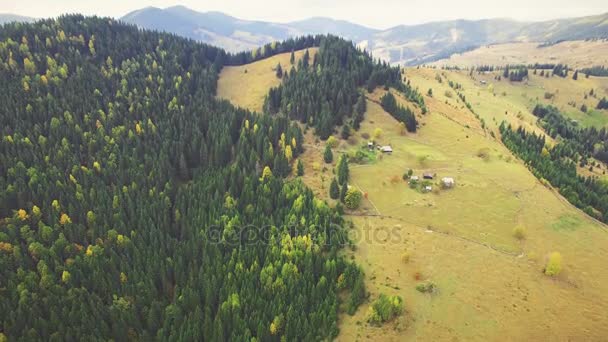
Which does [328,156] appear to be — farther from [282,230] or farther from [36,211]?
[36,211]

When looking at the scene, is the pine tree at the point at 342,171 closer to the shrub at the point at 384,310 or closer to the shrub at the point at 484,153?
the shrub at the point at 384,310

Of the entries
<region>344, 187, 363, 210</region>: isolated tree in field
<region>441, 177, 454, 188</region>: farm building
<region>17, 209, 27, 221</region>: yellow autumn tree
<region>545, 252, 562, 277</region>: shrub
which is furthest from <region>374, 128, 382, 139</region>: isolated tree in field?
<region>17, 209, 27, 221</region>: yellow autumn tree

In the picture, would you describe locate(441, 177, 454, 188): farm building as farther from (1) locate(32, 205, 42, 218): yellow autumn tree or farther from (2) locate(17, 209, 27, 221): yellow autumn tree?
(2) locate(17, 209, 27, 221): yellow autumn tree

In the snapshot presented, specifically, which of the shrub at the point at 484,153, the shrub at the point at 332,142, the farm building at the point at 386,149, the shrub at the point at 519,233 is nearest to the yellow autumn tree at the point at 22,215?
the shrub at the point at 332,142

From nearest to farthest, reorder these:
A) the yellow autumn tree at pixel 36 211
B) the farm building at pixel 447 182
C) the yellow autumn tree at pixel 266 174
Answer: the yellow autumn tree at pixel 36 211
the farm building at pixel 447 182
the yellow autumn tree at pixel 266 174

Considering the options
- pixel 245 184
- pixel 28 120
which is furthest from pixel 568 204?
pixel 28 120

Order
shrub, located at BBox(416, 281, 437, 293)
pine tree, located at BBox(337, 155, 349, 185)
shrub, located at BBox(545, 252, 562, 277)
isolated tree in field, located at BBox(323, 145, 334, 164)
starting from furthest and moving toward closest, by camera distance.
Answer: isolated tree in field, located at BBox(323, 145, 334, 164) < pine tree, located at BBox(337, 155, 349, 185) < shrub, located at BBox(545, 252, 562, 277) < shrub, located at BBox(416, 281, 437, 293)
